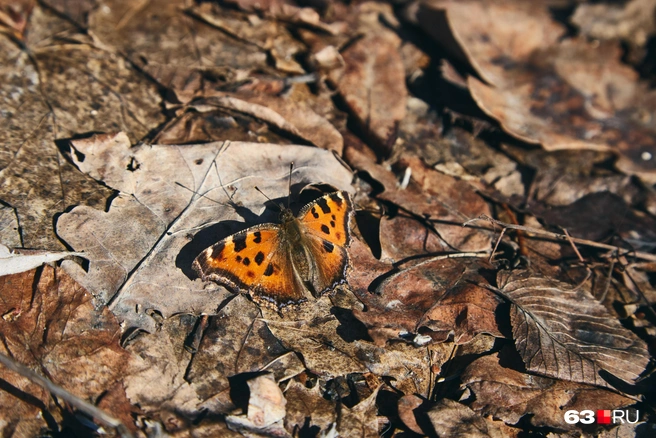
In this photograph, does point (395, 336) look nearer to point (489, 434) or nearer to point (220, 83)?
point (489, 434)

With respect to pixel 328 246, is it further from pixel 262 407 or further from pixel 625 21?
pixel 625 21

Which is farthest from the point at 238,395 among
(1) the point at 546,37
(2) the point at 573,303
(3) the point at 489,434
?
(1) the point at 546,37

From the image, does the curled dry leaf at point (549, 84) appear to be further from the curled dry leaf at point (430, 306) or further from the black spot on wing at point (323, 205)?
the black spot on wing at point (323, 205)

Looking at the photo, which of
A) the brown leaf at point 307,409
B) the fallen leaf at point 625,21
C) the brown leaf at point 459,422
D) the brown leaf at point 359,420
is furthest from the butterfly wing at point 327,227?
the fallen leaf at point 625,21

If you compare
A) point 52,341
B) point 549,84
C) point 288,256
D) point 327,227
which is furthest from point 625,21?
point 52,341

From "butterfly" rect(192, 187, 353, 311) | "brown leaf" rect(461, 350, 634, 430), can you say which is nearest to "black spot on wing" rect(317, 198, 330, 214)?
"butterfly" rect(192, 187, 353, 311)

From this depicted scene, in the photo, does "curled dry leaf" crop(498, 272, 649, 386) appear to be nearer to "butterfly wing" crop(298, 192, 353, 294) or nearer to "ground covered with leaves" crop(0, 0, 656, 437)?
"ground covered with leaves" crop(0, 0, 656, 437)
